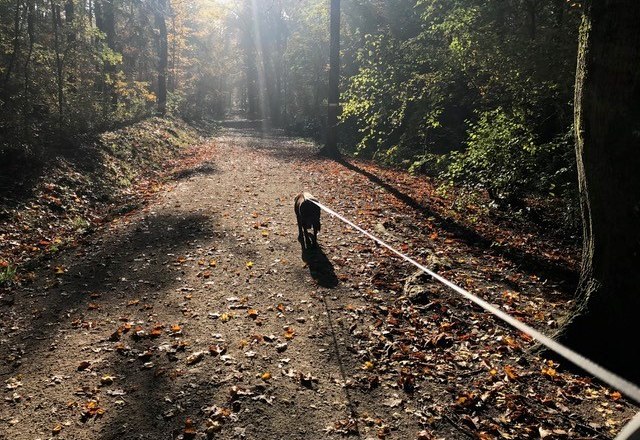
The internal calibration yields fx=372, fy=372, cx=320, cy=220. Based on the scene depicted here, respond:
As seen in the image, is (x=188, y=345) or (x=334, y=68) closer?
(x=188, y=345)

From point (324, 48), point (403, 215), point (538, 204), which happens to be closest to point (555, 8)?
point (538, 204)

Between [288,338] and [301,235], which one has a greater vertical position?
[301,235]

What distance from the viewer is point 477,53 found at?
885 cm

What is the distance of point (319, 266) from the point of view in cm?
671

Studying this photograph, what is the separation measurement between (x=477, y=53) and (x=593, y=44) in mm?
→ 5803

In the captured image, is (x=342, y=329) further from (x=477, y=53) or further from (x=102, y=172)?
(x=102, y=172)

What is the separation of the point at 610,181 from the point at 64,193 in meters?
11.1

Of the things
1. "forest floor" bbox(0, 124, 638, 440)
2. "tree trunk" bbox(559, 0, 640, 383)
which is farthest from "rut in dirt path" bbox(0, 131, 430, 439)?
"tree trunk" bbox(559, 0, 640, 383)

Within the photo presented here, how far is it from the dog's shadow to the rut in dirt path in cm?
3

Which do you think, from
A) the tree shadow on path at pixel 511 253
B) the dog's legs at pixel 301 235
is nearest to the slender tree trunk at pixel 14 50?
the dog's legs at pixel 301 235

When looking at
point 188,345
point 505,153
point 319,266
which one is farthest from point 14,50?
point 505,153

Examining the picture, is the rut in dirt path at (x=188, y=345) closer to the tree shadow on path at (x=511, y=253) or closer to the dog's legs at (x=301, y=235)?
the dog's legs at (x=301, y=235)

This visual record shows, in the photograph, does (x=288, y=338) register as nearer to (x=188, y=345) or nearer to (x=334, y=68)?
(x=188, y=345)

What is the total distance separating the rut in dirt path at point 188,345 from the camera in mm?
3561
